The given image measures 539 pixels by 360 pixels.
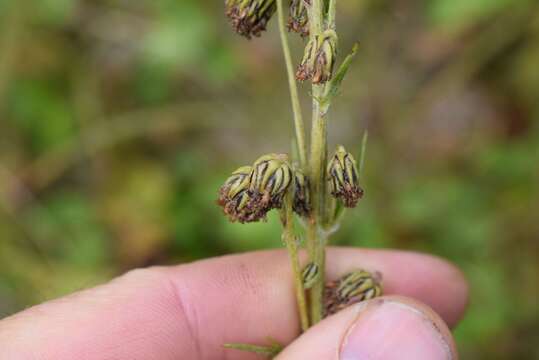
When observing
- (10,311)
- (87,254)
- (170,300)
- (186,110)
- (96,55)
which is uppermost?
(96,55)

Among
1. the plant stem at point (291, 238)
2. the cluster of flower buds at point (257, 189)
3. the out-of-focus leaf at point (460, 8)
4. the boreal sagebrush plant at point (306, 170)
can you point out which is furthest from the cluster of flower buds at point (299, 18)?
the out-of-focus leaf at point (460, 8)

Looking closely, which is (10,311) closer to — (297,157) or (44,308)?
(44,308)

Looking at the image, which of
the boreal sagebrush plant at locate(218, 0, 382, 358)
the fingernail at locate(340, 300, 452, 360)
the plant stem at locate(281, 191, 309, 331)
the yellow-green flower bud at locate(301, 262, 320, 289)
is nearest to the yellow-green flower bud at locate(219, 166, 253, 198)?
the boreal sagebrush plant at locate(218, 0, 382, 358)

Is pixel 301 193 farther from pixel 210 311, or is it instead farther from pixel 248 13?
pixel 210 311

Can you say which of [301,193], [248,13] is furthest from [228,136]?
[301,193]

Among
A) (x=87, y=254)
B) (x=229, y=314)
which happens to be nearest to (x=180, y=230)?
(x=87, y=254)

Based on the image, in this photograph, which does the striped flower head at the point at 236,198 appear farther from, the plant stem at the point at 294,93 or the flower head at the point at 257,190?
the plant stem at the point at 294,93
